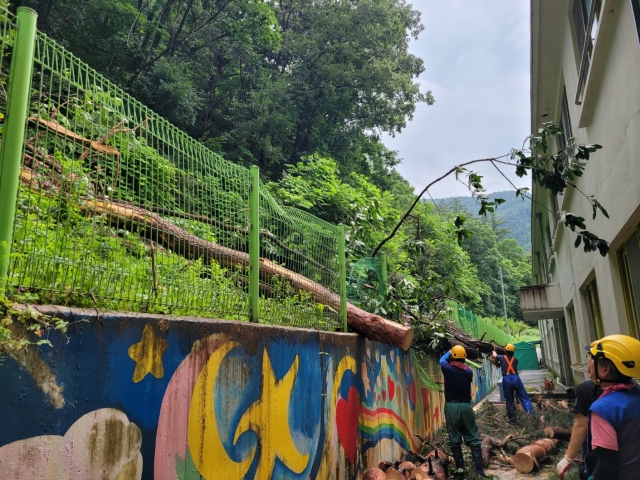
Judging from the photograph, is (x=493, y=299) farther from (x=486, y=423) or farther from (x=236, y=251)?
(x=236, y=251)

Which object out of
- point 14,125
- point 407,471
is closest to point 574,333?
point 407,471

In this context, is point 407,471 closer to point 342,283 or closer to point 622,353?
point 342,283

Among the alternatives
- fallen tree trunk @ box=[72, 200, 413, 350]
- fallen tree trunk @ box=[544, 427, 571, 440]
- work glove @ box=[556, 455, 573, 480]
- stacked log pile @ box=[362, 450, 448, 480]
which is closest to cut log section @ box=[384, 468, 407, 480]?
stacked log pile @ box=[362, 450, 448, 480]

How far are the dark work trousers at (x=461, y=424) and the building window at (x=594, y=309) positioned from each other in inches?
108

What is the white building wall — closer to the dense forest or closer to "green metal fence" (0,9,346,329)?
"green metal fence" (0,9,346,329)

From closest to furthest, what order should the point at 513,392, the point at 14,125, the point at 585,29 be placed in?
the point at 14,125, the point at 585,29, the point at 513,392

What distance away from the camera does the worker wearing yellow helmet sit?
8.51 feet

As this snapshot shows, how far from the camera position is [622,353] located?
9.30ft

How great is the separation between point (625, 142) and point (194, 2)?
23027 mm

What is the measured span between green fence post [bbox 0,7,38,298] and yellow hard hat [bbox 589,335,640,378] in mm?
3142

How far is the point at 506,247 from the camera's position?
204ft

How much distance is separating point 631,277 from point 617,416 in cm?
313

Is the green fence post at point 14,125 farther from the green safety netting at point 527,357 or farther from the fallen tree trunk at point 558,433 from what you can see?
the green safety netting at point 527,357

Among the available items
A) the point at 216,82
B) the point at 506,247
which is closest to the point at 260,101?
the point at 216,82
